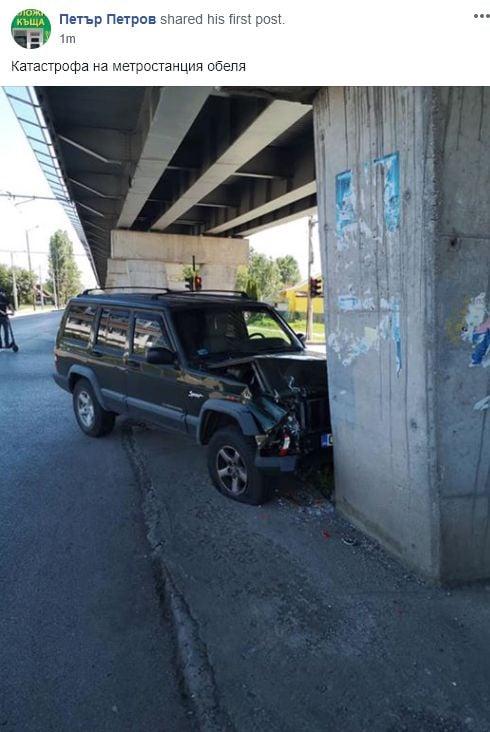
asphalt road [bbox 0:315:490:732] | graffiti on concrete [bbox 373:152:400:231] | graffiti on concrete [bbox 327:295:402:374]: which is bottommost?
asphalt road [bbox 0:315:490:732]

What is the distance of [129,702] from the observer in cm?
237

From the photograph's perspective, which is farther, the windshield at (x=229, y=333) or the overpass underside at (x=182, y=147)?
the overpass underside at (x=182, y=147)

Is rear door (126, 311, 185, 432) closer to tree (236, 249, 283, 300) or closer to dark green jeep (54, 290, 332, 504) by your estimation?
dark green jeep (54, 290, 332, 504)

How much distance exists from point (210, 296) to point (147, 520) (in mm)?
3264

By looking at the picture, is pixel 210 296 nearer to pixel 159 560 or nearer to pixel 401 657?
pixel 159 560

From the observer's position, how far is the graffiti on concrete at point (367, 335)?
341 cm

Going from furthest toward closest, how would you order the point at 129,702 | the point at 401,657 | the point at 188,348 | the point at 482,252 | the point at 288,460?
the point at 188,348 < the point at 288,460 < the point at 482,252 < the point at 401,657 < the point at 129,702

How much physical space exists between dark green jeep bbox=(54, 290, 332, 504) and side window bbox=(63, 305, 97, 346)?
17 millimetres

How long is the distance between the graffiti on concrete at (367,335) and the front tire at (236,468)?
1140mm

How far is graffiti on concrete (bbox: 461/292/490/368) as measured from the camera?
315cm

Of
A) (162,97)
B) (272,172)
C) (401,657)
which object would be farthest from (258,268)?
(401,657)

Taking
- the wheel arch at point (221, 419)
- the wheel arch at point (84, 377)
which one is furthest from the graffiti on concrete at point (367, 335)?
the wheel arch at point (84, 377)

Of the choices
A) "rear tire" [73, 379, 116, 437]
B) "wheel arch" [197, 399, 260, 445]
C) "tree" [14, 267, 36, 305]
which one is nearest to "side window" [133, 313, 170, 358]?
"wheel arch" [197, 399, 260, 445]

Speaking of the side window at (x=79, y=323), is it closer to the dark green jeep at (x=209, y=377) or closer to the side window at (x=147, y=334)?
the dark green jeep at (x=209, y=377)
